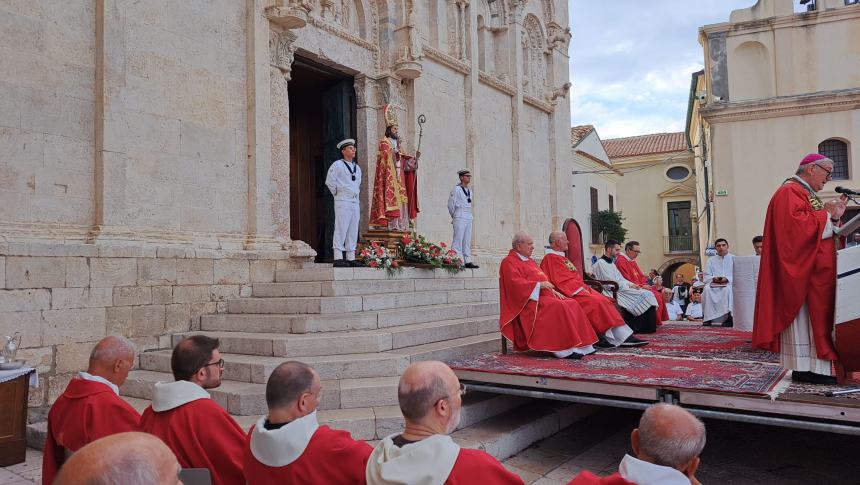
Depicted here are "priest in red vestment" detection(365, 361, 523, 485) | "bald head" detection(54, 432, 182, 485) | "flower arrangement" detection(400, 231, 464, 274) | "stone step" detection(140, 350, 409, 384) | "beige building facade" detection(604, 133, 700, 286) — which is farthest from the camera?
"beige building facade" detection(604, 133, 700, 286)

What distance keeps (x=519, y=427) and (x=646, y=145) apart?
37960 mm

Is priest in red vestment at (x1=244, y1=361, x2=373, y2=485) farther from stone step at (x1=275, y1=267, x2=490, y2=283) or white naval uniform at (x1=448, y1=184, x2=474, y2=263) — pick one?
white naval uniform at (x1=448, y1=184, x2=474, y2=263)

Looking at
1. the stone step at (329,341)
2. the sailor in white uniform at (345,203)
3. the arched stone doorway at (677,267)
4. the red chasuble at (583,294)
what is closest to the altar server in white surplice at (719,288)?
the red chasuble at (583,294)

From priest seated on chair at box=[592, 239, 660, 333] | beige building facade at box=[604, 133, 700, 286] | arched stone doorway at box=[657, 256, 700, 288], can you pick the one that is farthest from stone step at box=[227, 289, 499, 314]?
arched stone doorway at box=[657, 256, 700, 288]

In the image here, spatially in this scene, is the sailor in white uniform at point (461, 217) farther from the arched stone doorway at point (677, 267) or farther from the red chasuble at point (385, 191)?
the arched stone doorway at point (677, 267)

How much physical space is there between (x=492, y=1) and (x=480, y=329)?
1056 cm

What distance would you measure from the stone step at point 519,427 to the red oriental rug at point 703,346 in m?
1.24

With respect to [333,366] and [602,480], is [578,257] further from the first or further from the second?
[602,480]

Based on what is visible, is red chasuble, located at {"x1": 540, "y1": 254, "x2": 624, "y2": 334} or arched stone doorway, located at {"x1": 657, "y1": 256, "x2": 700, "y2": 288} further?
arched stone doorway, located at {"x1": 657, "y1": 256, "x2": 700, "y2": 288}

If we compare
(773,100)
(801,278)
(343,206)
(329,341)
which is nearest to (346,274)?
(343,206)

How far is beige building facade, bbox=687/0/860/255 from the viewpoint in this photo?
21.6 metres

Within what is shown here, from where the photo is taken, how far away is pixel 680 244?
3828cm

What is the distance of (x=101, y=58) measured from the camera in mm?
7410

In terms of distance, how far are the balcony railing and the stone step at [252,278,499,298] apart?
32.1m
